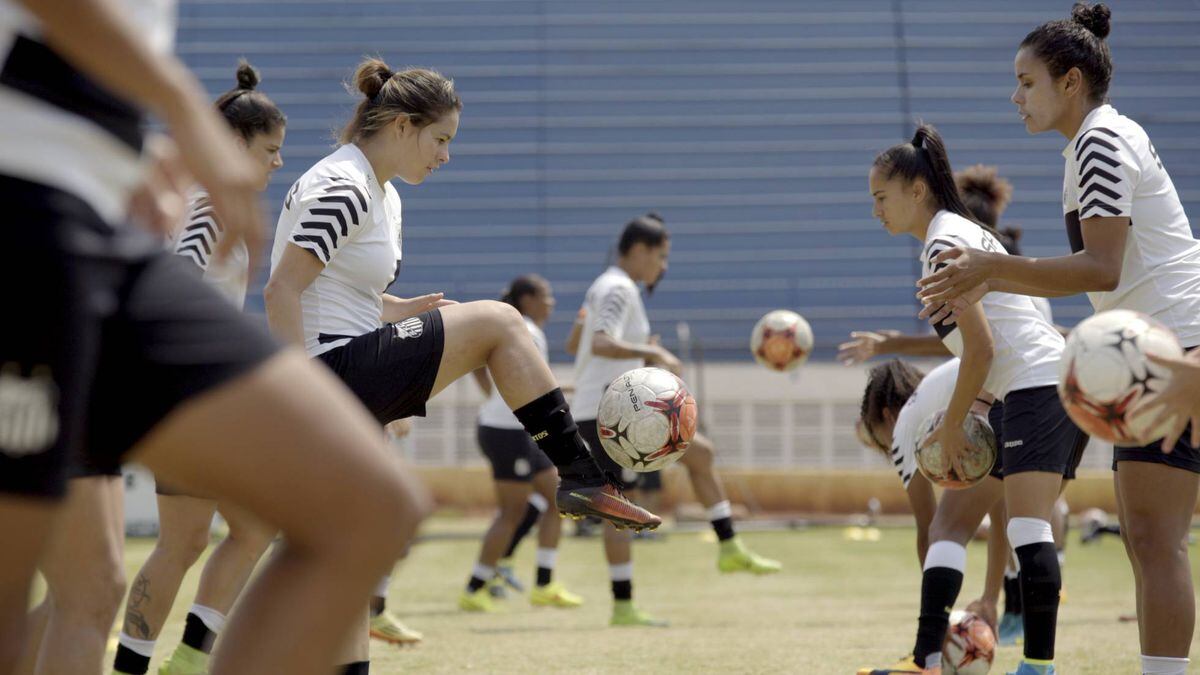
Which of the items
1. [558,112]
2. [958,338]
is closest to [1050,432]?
[958,338]

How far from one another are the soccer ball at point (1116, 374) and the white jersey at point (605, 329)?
17.0 feet

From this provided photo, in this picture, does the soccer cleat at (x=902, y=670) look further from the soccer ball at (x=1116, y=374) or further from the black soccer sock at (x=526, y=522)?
the black soccer sock at (x=526, y=522)

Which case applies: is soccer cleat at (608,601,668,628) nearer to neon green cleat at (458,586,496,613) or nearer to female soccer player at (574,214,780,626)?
female soccer player at (574,214,780,626)

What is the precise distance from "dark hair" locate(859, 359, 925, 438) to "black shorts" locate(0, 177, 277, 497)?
4370 millimetres

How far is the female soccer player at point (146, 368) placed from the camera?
5.81 feet

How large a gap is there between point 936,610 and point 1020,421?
0.82m

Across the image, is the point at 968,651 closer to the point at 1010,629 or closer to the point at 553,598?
the point at 1010,629

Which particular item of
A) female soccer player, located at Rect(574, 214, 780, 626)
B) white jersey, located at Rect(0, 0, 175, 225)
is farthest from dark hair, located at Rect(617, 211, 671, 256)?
white jersey, located at Rect(0, 0, 175, 225)

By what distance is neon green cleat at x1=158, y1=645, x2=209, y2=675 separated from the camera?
4.61 meters

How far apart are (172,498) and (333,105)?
88.9 ft

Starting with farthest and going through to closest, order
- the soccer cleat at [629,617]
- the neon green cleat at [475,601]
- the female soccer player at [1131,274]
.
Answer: the neon green cleat at [475,601] → the soccer cleat at [629,617] → the female soccer player at [1131,274]

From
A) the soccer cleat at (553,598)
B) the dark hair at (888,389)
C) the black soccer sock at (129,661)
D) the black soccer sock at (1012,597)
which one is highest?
the dark hair at (888,389)

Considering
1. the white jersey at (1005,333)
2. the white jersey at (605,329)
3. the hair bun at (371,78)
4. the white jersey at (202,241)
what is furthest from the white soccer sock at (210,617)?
the white jersey at (605,329)

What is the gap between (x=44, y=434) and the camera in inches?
69.7
